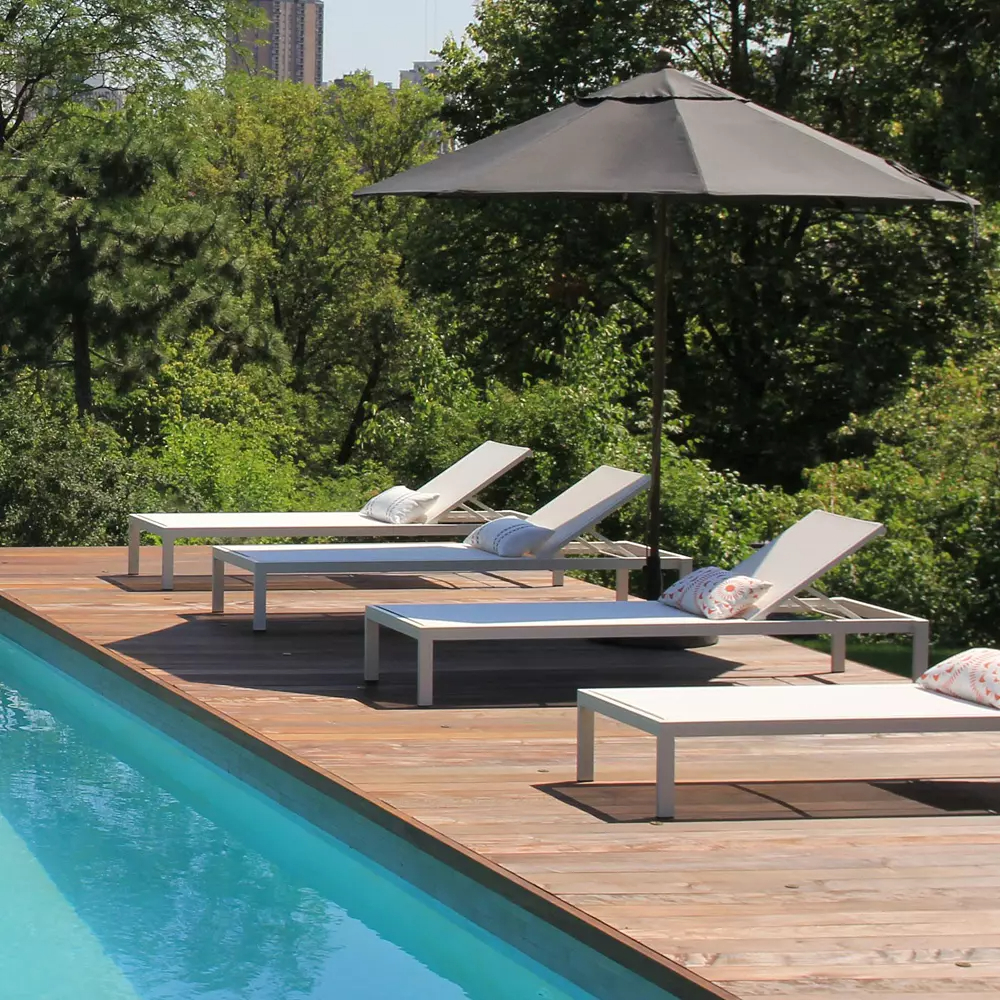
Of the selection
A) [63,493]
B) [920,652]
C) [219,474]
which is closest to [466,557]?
[920,652]

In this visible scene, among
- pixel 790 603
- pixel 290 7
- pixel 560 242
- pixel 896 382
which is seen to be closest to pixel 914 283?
pixel 896 382

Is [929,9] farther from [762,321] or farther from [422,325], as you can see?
A: [762,321]

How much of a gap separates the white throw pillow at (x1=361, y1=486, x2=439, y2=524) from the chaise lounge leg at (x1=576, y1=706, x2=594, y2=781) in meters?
4.07

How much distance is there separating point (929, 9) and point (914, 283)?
266 inches

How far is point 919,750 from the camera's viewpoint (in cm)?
596

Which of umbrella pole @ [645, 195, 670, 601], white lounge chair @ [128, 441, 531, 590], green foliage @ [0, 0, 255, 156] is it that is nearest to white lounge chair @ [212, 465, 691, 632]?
umbrella pole @ [645, 195, 670, 601]

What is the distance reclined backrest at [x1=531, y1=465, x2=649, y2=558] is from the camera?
7.90 meters

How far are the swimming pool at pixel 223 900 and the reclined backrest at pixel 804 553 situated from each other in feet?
7.08

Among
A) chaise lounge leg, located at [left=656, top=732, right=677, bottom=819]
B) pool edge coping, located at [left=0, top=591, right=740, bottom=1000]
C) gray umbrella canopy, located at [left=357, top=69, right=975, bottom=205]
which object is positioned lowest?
pool edge coping, located at [left=0, top=591, right=740, bottom=1000]

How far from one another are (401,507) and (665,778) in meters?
4.66

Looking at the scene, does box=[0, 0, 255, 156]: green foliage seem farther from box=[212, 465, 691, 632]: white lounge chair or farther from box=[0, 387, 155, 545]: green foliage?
box=[212, 465, 691, 632]: white lounge chair

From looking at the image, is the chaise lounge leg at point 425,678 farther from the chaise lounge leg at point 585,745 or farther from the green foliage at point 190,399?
the green foliage at point 190,399

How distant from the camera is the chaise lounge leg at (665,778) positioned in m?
4.81

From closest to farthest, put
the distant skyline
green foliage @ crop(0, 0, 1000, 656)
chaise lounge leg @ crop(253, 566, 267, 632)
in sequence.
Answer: chaise lounge leg @ crop(253, 566, 267, 632) → green foliage @ crop(0, 0, 1000, 656) → the distant skyline
